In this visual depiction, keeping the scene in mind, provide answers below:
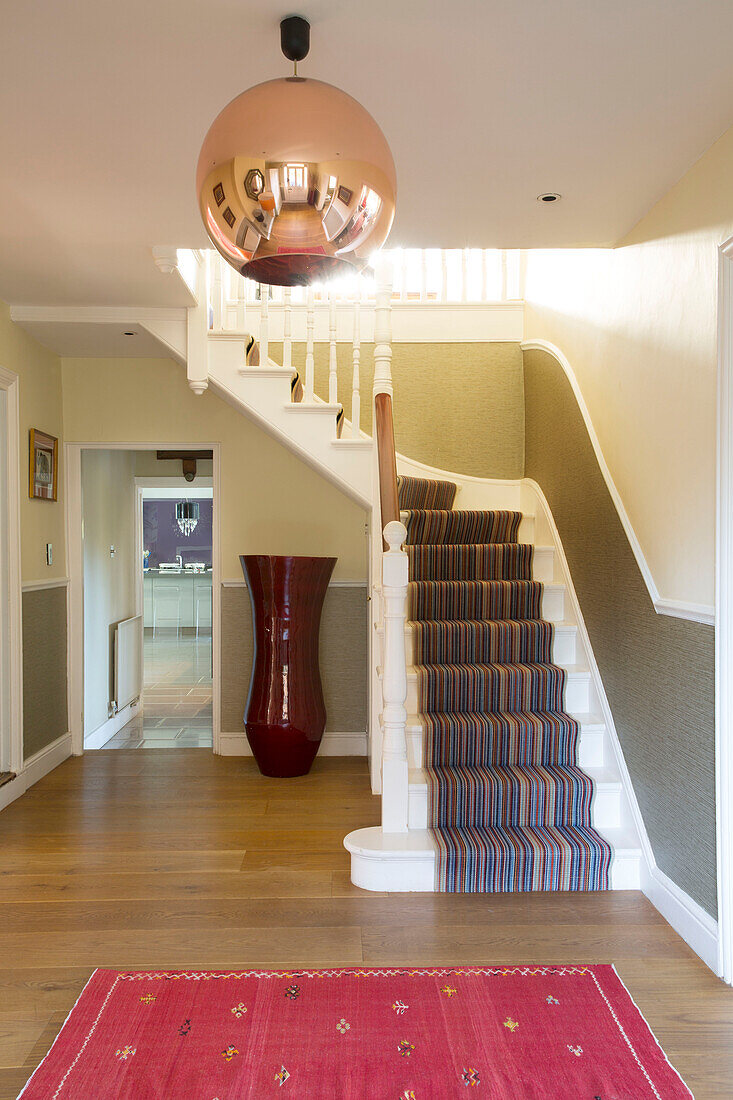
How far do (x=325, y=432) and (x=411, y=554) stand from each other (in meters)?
0.84

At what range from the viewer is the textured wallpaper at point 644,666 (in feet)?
8.13

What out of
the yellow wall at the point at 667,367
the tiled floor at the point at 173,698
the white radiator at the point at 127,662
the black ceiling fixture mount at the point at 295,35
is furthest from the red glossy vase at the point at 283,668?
the black ceiling fixture mount at the point at 295,35

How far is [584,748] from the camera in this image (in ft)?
11.0

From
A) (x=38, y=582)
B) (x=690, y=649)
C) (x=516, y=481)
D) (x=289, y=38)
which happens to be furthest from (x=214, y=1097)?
(x=516, y=481)

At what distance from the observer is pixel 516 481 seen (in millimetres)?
4836

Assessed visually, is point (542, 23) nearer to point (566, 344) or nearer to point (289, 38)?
point (289, 38)

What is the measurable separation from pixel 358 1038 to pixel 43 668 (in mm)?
3108

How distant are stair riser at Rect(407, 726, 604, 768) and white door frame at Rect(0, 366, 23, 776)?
2.11 m

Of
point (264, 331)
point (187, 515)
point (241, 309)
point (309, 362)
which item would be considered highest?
point (241, 309)

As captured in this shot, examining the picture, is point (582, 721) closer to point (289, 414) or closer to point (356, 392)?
point (356, 392)

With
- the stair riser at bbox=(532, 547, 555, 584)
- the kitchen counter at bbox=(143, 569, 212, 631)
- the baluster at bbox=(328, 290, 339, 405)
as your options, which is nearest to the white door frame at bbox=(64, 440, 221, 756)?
the baluster at bbox=(328, 290, 339, 405)

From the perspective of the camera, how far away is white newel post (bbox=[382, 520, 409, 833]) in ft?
9.93

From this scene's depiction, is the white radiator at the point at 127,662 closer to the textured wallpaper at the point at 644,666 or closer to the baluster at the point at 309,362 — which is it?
the baluster at the point at 309,362

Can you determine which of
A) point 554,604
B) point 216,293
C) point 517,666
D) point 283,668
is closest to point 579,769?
point 517,666
